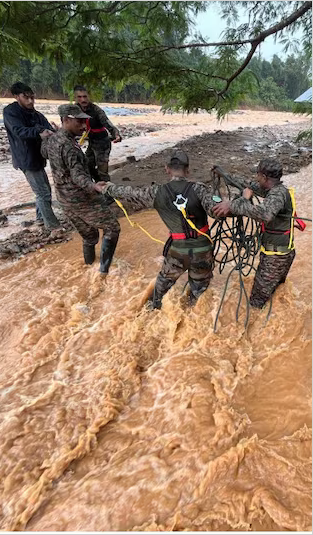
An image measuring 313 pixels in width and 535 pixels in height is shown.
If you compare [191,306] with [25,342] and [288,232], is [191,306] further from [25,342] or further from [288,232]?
[25,342]

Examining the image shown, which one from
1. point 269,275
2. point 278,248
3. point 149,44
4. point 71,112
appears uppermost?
point 149,44

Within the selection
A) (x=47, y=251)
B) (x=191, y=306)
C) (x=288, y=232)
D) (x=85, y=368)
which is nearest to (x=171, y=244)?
(x=191, y=306)

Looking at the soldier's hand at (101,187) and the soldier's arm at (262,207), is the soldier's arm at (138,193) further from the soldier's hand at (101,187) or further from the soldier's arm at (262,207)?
the soldier's arm at (262,207)

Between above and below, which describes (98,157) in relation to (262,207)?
above

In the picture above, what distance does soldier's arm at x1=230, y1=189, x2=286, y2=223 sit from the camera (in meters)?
2.64

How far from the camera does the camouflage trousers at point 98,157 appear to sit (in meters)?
5.22

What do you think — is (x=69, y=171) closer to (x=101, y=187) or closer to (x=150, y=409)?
(x=101, y=187)

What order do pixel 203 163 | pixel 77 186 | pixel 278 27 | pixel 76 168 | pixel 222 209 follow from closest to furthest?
pixel 222 209, pixel 76 168, pixel 77 186, pixel 278 27, pixel 203 163

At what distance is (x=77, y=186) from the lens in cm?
372

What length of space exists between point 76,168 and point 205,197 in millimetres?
1525

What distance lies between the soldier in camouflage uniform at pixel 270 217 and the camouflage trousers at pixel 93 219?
1.48 m

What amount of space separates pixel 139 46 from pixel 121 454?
6268 millimetres

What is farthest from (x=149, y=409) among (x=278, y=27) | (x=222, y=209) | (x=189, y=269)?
(x=278, y=27)

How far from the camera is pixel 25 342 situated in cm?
349
